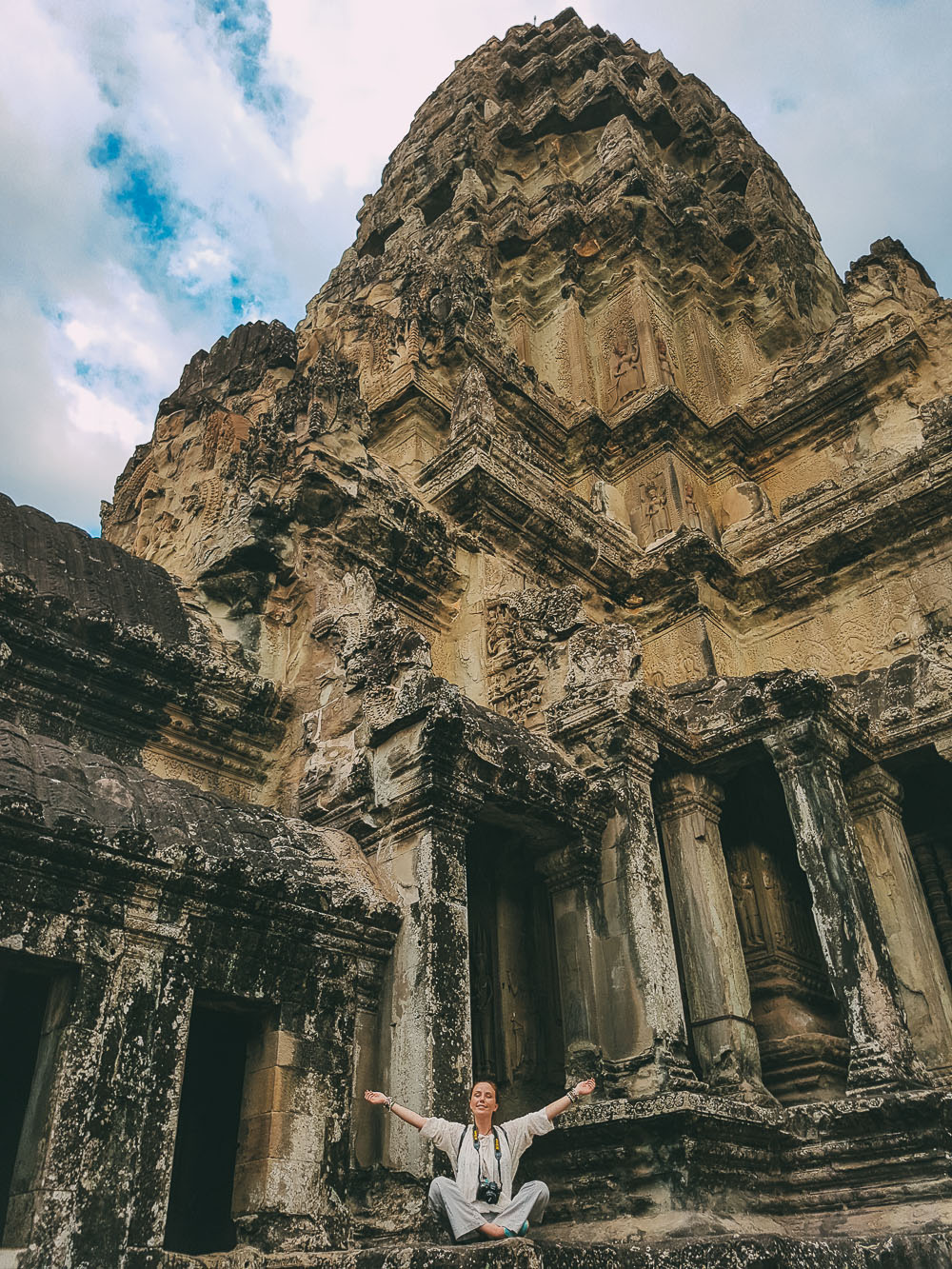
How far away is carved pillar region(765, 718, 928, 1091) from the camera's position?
289 inches

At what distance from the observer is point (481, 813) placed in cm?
773

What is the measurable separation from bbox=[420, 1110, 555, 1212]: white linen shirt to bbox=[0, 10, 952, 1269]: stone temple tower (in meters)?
0.57

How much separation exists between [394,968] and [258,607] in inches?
162

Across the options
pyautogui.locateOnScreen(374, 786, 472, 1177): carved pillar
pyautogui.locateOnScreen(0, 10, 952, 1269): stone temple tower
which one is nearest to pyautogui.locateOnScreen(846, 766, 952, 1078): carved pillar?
pyautogui.locateOnScreen(0, 10, 952, 1269): stone temple tower

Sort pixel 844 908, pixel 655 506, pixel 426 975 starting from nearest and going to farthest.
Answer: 1. pixel 426 975
2. pixel 844 908
3. pixel 655 506

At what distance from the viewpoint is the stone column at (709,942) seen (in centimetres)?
805

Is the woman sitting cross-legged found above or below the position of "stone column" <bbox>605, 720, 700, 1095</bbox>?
below

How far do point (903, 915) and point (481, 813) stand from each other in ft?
14.4

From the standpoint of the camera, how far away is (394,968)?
6.58 metres

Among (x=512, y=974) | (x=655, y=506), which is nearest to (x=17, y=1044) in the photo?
(x=512, y=974)

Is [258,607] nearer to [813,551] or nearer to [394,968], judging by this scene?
[394,968]

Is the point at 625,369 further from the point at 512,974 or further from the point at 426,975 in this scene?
the point at 426,975

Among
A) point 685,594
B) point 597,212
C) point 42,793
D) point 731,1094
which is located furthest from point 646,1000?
point 597,212

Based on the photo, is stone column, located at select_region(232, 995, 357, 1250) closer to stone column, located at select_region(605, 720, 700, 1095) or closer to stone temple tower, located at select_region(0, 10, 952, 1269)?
stone temple tower, located at select_region(0, 10, 952, 1269)
